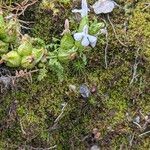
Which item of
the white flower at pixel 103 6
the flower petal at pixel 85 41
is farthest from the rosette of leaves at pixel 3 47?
the white flower at pixel 103 6

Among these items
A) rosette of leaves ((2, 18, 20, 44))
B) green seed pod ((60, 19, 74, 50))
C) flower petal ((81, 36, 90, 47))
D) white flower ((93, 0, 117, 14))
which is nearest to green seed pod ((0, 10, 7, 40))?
rosette of leaves ((2, 18, 20, 44))

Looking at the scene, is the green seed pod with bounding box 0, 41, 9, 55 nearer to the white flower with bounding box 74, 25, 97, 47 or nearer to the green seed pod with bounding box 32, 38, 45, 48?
the green seed pod with bounding box 32, 38, 45, 48

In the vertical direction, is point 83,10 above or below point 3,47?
above

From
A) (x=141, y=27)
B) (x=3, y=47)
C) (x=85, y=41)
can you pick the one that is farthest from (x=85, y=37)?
(x=3, y=47)

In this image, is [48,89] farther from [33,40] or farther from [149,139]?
[149,139]

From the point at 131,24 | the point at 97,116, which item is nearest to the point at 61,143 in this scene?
the point at 97,116

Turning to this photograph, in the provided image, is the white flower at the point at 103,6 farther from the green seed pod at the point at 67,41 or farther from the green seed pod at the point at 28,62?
the green seed pod at the point at 28,62

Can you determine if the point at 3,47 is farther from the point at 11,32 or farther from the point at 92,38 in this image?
the point at 92,38
